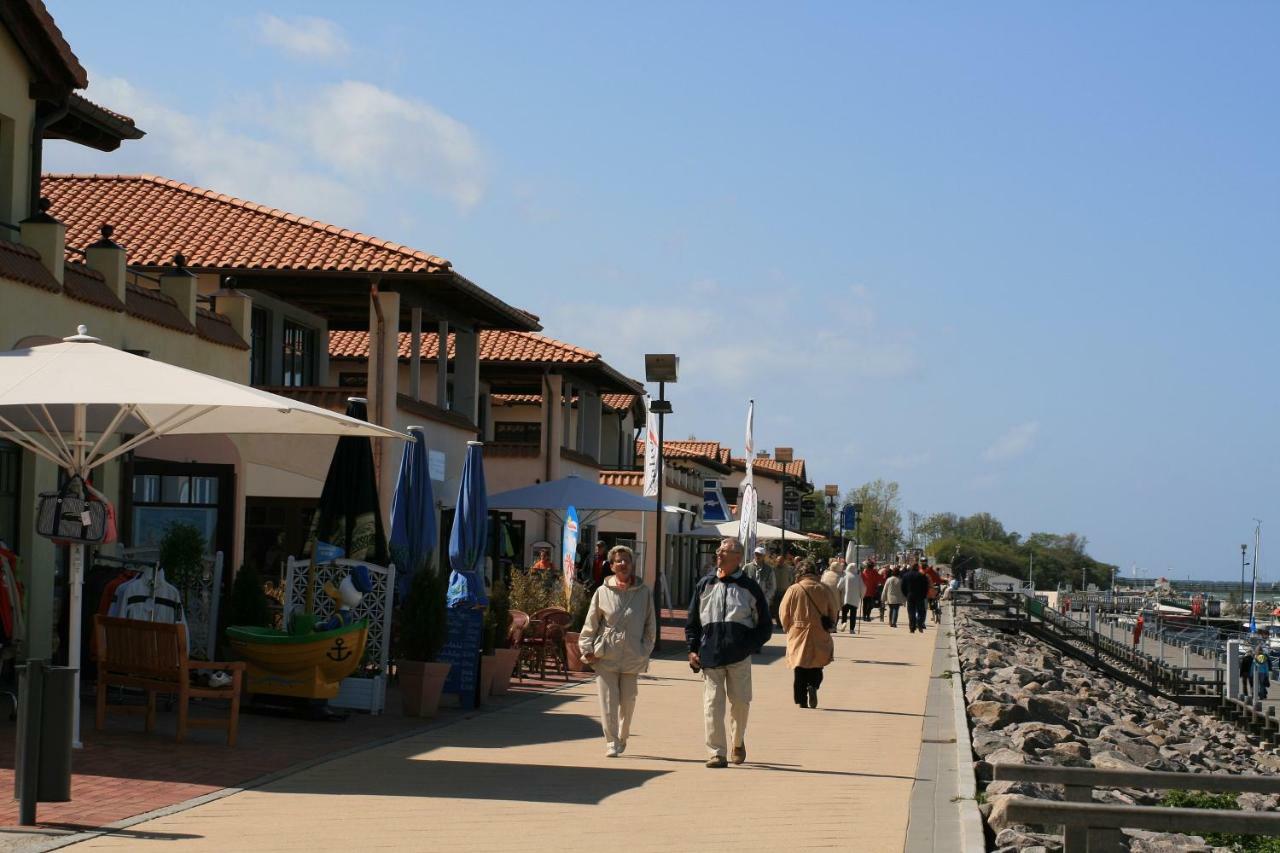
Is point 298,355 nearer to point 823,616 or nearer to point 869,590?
point 823,616

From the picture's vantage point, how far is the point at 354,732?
43.8ft

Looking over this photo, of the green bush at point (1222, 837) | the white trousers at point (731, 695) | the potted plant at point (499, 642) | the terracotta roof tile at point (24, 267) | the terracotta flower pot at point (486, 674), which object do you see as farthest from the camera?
the potted plant at point (499, 642)

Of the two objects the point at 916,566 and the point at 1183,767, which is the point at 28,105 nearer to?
the point at 1183,767

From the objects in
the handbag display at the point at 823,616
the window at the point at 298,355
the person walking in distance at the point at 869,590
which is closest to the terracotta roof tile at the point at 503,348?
the window at the point at 298,355

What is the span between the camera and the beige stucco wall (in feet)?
52.9

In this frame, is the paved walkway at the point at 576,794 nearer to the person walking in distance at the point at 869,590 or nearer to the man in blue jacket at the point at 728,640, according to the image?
the man in blue jacket at the point at 728,640

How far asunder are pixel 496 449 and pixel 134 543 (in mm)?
17961

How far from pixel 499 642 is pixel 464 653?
1.02 meters

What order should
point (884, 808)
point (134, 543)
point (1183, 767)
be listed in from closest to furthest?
1. point (884, 808)
2. point (134, 543)
3. point (1183, 767)

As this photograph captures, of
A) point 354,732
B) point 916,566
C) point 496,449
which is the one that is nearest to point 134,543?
point 354,732

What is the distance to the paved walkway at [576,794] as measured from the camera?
27.9 ft

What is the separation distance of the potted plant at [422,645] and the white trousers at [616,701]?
2.61 meters

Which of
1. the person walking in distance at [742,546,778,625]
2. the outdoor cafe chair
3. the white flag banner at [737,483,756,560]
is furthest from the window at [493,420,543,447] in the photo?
the outdoor cafe chair

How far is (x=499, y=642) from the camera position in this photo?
16859 mm
